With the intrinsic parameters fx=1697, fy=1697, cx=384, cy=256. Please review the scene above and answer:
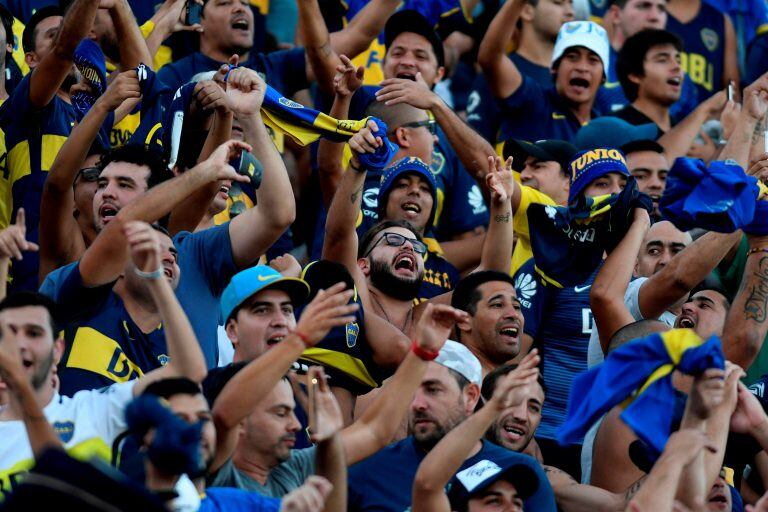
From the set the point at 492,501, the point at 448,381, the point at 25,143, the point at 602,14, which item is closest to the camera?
the point at 492,501

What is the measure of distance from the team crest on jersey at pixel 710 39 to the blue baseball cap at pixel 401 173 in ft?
14.0

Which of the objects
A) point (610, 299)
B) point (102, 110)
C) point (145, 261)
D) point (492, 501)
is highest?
point (102, 110)

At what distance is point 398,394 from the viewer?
6.50 meters

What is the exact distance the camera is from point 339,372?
311 inches

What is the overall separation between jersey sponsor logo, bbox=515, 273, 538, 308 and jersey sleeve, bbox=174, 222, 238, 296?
2.10m

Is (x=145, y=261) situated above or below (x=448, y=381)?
above

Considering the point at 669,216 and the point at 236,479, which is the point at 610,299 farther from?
the point at 236,479

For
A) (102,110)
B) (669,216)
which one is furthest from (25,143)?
(669,216)

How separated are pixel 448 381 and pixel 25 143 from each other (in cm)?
267

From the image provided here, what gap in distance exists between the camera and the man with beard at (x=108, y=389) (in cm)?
594

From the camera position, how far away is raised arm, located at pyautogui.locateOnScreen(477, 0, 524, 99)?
10336 millimetres

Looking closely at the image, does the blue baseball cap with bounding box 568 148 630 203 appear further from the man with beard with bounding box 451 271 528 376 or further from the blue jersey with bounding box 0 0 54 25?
the blue jersey with bounding box 0 0 54 25

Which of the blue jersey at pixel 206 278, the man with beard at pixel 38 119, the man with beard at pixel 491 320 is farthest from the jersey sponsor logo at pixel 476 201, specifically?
the blue jersey at pixel 206 278

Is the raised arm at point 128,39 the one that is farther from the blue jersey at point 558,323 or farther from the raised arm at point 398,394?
the raised arm at point 398,394
